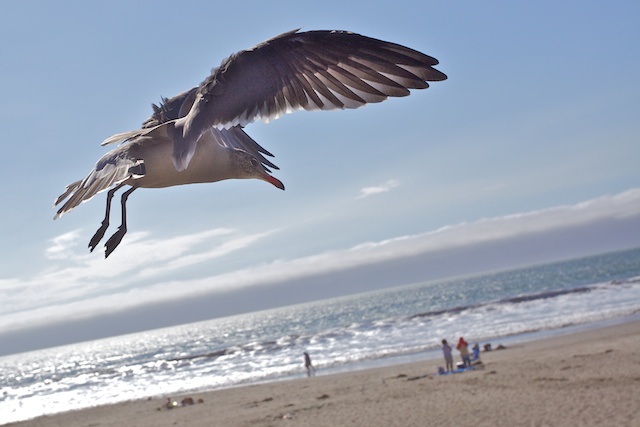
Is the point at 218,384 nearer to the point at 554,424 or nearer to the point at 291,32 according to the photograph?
the point at 554,424

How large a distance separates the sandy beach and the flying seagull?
9431 mm

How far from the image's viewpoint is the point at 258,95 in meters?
2.25

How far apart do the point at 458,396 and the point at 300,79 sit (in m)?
12.4

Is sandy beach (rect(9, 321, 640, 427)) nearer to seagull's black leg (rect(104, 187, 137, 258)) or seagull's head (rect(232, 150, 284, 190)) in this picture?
seagull's head (rect(232, 150, 284, 190))

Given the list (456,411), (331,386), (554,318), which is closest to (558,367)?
(456,411)

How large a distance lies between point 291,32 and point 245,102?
11.1 inches

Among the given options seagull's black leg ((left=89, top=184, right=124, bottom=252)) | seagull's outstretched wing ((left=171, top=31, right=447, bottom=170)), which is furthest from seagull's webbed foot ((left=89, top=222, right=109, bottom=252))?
seagull's outstretched wing ((left=171, top=31, right=447, bottom=170))

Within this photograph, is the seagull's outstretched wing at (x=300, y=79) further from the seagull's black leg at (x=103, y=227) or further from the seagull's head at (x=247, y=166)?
the seagull's black leg at (x=103, y=227)

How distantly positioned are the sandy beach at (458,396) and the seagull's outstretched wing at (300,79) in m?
9.44

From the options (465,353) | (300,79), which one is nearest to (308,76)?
(300,79)

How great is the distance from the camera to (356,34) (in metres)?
2.27

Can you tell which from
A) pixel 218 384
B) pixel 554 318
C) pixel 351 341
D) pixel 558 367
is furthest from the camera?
pixel 351 341

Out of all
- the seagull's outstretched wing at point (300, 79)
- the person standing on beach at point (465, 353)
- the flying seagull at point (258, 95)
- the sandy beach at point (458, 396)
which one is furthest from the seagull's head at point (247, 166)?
the person standing on beach at point (465, 353)

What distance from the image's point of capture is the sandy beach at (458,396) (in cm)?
1143
